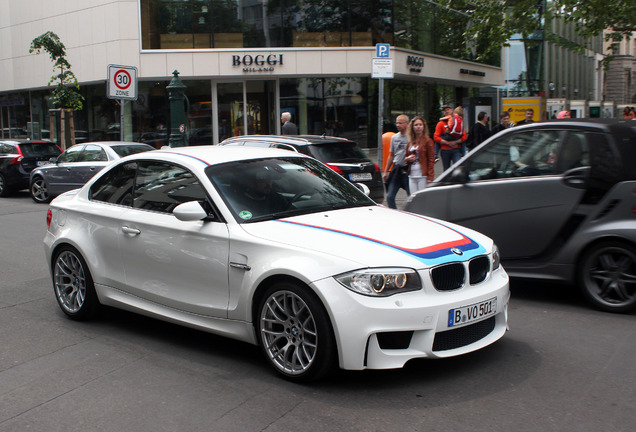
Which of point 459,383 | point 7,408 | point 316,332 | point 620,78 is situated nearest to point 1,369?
point 7,408

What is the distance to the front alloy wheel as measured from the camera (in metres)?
17.3

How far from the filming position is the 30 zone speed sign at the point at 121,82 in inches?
592

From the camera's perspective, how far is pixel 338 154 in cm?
1262

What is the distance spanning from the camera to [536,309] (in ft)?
21.2

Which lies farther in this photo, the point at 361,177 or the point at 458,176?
the point at 361,177

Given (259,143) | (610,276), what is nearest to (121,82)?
(259,143)

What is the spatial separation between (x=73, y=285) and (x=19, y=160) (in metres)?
14.0

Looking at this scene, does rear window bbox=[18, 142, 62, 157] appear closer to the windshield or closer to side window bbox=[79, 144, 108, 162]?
side window bbox=[79, 144, 108, 162]

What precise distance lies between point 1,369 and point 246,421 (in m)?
2.17

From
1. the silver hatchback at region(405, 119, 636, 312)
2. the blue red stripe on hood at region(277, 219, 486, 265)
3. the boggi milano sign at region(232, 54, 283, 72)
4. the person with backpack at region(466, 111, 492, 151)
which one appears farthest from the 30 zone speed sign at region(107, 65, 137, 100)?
the boggi milano sign at region(232, 54, 283, 72)

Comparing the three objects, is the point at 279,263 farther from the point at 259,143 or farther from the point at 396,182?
the point at 259,143

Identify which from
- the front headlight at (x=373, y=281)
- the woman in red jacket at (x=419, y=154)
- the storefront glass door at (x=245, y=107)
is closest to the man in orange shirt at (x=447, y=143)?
the woman in red jacket at (x=419, y=154)

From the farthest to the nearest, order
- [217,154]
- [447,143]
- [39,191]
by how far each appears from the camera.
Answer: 1. [39,191]
2. [447,143]
3. [217,154]

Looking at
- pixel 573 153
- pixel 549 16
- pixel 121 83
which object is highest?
pixel 549 16
